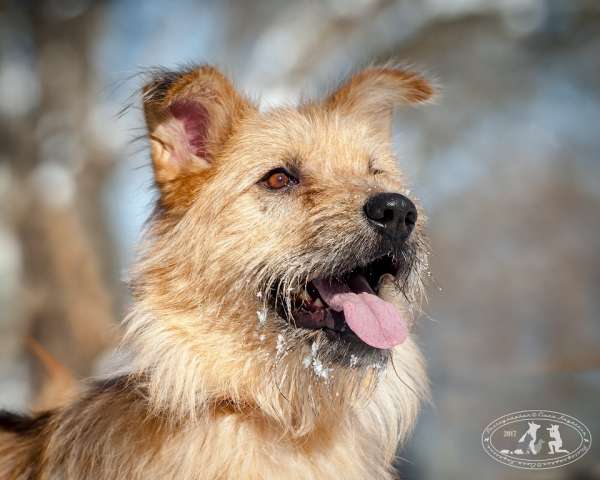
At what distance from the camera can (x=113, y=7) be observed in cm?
554

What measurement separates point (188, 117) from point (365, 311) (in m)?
0.99

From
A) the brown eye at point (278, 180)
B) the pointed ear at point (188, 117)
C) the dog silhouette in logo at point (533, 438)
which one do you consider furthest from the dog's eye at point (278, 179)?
the dog silhouette in logo at point (533, 438)

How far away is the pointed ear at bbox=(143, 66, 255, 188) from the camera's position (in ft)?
7.52

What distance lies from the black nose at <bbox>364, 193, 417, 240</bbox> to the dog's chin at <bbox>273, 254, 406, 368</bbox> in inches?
4.1

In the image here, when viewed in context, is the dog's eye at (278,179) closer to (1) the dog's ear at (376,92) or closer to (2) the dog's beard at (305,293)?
(2) the dog's beard at (305,293)

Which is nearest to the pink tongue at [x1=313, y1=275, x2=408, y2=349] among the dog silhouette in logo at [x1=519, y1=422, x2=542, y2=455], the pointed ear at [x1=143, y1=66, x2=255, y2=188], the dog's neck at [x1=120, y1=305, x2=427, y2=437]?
the dog's neck at [x1=120, y1=305, x2=427, y2=437]

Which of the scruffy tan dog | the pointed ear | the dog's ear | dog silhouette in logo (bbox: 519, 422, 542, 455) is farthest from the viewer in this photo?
dog silhouette in logo (bbox: 519, 422, 542, 455)

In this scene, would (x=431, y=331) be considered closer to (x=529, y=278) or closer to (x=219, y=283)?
(x=529, y=278)

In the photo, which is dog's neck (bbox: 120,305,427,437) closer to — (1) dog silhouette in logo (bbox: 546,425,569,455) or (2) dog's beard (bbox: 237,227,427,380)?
(2) dog's beard (bbox: 237,227,427,380)

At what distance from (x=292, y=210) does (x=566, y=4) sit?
10.3ft

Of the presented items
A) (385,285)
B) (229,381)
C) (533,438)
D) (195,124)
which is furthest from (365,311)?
(533,438)

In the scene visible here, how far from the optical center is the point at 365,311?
217 centimetres

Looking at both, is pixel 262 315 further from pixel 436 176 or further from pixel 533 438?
pixel 436 176

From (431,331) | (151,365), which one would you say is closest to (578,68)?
(431,331)
